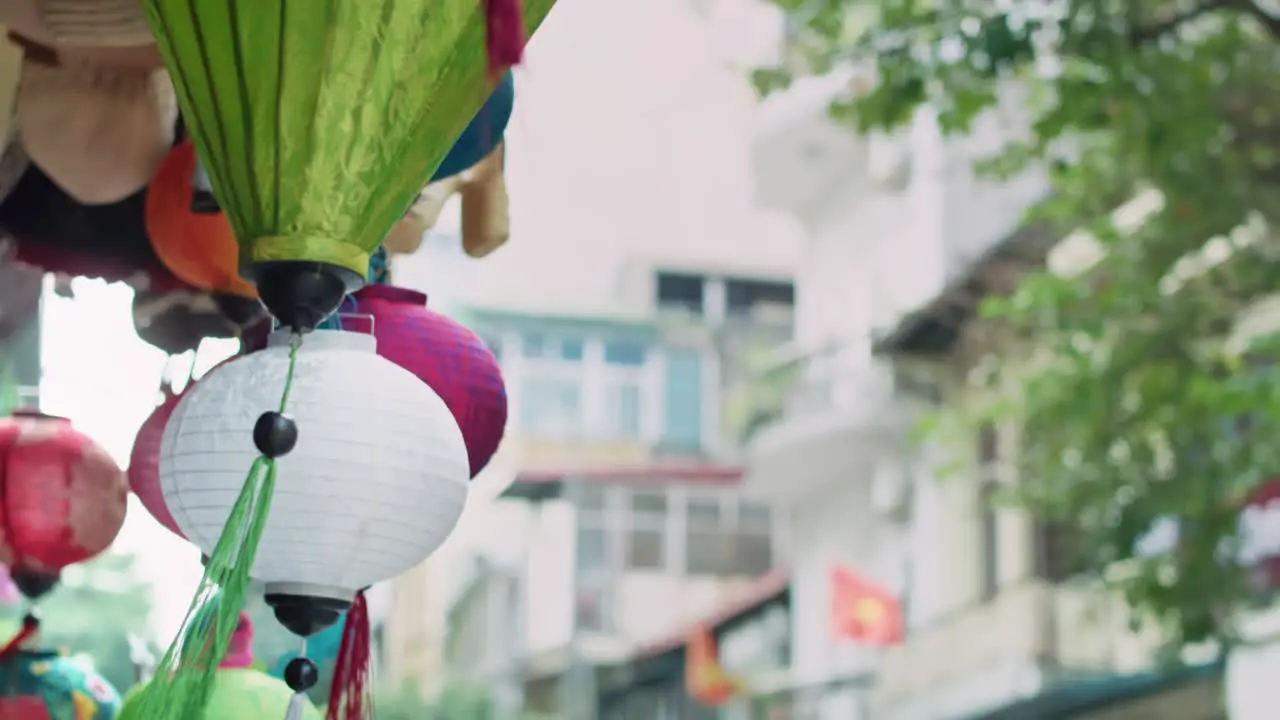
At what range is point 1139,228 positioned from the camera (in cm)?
936

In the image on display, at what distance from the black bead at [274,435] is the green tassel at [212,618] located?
19 mm

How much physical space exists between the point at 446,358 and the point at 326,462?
1.88ft

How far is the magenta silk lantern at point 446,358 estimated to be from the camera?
10.4ft

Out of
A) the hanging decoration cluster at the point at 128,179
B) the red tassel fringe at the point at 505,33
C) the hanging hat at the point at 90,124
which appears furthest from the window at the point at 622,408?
the red tassel fringe at the point at 505,33

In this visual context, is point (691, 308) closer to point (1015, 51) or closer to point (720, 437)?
point (720, 437)

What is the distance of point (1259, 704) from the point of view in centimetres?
1305

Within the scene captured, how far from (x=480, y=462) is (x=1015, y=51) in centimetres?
444

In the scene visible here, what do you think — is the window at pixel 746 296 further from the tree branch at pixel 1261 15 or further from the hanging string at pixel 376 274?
the hanging string at pixel 376 274

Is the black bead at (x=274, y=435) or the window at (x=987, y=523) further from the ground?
the window at (x=987, y=523)

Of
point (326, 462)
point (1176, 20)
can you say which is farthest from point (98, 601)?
point (326, 462)

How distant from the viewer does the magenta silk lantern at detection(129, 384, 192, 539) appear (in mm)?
3213

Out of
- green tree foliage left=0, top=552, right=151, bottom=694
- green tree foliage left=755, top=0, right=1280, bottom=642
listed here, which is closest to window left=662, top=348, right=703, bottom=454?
green tree foliage left=0, top=552, right=151, bottom=694

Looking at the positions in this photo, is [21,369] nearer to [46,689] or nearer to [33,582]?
[33,582]

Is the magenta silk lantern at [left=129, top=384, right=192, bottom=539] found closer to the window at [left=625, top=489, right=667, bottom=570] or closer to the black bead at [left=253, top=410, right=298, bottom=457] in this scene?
the black bead at [left=253, top=410, right=298, bottom=457]
